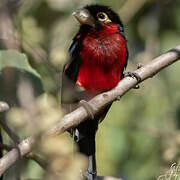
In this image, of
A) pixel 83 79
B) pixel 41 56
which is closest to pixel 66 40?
pixel 83 79

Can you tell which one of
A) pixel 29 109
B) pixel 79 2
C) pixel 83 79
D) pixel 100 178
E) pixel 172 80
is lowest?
pixel 29 109

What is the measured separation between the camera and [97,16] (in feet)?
10.9

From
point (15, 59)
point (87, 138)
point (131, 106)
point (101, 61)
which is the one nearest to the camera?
point (15, 59)

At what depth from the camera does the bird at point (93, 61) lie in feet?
9.88

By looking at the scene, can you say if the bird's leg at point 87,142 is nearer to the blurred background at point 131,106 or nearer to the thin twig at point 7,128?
the blurred background at point 131,106

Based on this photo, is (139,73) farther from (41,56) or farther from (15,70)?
(41,56)

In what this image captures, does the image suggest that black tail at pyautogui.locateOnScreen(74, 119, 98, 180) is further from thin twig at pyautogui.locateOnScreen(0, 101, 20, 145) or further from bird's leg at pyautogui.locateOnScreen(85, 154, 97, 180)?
thin twig at pyautogui.locateOnScreen(0, 101, 20, 145)

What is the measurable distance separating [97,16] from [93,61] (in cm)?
43

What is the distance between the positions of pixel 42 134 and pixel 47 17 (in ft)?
8.74

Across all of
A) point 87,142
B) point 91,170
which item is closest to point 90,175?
point 91,170

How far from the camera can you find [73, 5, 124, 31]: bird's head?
10.5ft

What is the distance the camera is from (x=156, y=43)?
390cm

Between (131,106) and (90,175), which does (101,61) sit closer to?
(131,106)

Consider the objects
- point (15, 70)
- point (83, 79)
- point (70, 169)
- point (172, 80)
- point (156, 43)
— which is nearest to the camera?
point (70, 169)
